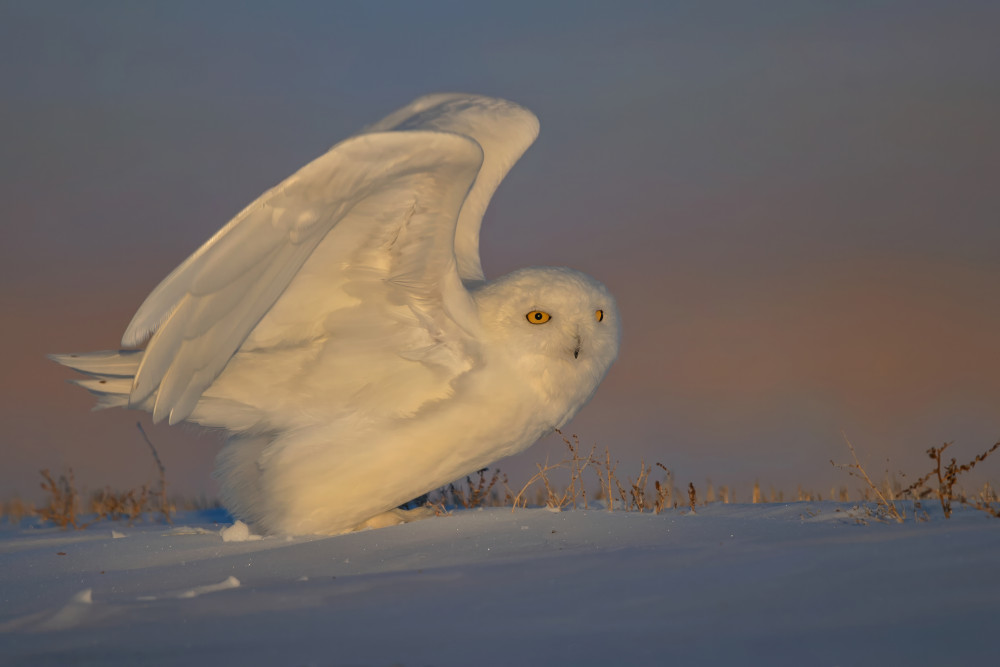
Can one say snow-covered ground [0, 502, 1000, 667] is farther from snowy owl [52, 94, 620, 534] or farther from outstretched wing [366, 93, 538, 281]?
outstretched wing [366, 93, 538, 281]

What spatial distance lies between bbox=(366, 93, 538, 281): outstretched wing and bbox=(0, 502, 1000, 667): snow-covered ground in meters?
2.81

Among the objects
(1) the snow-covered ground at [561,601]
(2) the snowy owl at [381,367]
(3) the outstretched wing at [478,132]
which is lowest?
(1) the snow-covered ground at [561,601]

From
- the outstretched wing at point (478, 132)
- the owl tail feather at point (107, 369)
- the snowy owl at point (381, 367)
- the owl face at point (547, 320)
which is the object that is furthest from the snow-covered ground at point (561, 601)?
the outstretched wing at point (478, 132)

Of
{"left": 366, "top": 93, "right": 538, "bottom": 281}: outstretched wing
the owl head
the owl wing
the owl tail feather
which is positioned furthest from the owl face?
the owl tail feather

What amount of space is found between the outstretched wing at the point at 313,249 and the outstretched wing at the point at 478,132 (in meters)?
1.35

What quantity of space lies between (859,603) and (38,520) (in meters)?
9.21

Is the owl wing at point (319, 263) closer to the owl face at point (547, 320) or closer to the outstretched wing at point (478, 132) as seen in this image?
the owl face at point (547, 320)

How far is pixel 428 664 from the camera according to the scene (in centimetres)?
297

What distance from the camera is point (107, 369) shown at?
6582 millimetres

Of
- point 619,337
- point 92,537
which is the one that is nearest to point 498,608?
point 619,337

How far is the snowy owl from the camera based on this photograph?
17.9ft

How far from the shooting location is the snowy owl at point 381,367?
545cm

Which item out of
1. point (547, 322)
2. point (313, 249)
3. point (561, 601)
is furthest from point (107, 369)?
point (561, 601)

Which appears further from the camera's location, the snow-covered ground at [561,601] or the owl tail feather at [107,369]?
the owl tail feather at [107,369]
